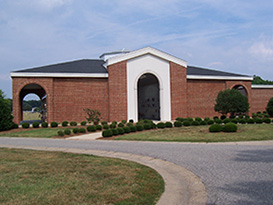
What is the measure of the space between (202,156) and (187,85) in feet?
76.0

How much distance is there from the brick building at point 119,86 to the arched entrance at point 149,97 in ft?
9.76

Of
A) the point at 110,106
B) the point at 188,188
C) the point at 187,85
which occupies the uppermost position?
the point at 187,85

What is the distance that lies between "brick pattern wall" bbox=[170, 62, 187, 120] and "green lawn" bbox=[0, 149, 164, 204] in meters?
22.1

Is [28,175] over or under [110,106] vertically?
under

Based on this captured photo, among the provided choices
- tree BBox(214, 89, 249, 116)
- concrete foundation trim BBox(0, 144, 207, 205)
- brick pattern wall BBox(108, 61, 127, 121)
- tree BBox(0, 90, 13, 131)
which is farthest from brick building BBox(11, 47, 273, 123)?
concrete foundation trim BBox(0, 144, 207, 205)

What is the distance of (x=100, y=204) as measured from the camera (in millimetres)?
5109

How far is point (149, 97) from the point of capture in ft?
126

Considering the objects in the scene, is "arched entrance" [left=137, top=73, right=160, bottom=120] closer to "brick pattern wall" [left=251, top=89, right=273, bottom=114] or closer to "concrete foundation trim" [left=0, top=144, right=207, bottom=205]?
"brick pattern wall" [left=251, top=89, right=273, bottom=114]

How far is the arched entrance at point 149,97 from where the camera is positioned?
35.2 meters

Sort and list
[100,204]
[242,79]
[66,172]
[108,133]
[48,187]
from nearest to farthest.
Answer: [100,204] < [48,187] < [66,172] < [108,133] < [242,79]

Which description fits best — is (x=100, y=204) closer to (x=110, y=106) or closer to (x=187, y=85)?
(x=110, y=106)

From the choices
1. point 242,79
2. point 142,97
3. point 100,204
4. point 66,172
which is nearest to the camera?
point 100,204

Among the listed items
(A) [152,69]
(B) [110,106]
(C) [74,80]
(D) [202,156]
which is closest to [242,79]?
(A) [152,69]

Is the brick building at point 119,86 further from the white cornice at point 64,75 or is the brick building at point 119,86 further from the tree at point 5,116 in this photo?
the tree at point 5,116
